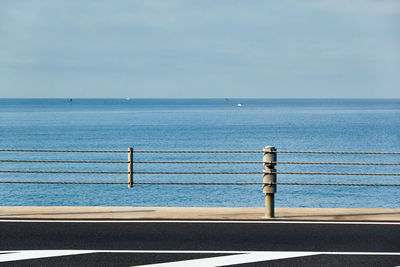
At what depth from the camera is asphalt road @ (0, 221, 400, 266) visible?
7.80m

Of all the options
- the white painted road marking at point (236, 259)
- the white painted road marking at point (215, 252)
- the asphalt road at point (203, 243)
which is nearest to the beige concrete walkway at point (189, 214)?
the asphalt road at point (203, 243)

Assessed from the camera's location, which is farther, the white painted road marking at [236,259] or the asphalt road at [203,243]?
the asphalt road at [203,243]

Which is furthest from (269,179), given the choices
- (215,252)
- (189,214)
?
(215,252)

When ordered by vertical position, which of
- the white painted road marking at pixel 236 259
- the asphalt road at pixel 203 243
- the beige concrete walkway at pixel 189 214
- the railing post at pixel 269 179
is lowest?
the white painted road marking at pixel 236 259

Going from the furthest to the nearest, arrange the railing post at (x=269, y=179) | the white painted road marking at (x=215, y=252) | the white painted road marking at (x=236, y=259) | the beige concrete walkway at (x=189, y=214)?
the beige concrete walkway at (x=189, y=214) → the railing post at (x=269, y=179) → the white painted road marking at (x=215, y=252) → the white painted road marking at (x=236, y=259)

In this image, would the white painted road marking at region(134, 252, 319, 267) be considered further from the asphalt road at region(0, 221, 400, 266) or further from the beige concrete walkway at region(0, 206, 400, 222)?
the beige concrete walkway at region(0, 206, 400, 222)

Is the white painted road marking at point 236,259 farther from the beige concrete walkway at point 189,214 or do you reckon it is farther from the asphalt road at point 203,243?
the beige concrete walkway at point 189,214

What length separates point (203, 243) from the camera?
8836mm

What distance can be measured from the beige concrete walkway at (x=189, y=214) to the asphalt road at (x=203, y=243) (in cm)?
42

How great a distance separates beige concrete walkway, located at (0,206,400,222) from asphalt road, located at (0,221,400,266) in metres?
0.42

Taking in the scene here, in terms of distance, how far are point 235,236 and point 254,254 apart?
1188mm

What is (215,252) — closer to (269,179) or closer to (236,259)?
(236,259)

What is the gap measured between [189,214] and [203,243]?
218cm

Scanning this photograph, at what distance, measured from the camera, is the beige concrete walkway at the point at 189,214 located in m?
10.8
